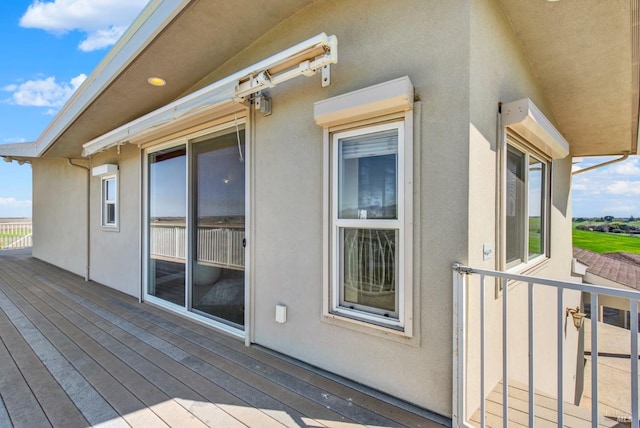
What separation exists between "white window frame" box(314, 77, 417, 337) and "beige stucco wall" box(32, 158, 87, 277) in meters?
6.09

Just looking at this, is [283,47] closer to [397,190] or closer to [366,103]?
[366,103]

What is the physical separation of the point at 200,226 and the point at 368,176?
231 centimetres

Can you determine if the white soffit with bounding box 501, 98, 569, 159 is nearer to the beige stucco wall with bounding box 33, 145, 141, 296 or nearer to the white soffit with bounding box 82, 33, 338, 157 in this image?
the white soffit with bounding box 82, 33, 338, 157

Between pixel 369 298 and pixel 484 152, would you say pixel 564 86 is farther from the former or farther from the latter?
pixel 369 298

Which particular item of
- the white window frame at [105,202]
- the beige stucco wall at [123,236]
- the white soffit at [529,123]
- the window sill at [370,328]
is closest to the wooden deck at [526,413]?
the window sill at [370,328]

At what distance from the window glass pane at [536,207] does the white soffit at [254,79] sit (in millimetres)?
2366

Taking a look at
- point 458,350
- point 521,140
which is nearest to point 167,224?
point 458,350

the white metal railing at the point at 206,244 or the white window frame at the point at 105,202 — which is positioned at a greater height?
the white window frame at the point at 105,202

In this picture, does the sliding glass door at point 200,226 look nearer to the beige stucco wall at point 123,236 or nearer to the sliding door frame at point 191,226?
the sliding door frame at point 191,226

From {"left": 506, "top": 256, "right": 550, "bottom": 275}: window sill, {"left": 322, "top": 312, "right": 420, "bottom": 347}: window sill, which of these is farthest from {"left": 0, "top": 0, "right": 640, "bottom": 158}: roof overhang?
{"left": 322, "top": 312, "right": 420, "bottom": 347}: window sill

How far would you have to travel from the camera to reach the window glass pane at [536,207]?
3.11 meters

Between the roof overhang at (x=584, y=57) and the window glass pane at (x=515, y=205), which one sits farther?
the window glass pane at (x=515, y=205)

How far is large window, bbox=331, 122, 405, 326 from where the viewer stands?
211 centimetres

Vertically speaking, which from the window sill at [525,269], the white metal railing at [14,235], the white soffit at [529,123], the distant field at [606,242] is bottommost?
the distant field at [606,242]
